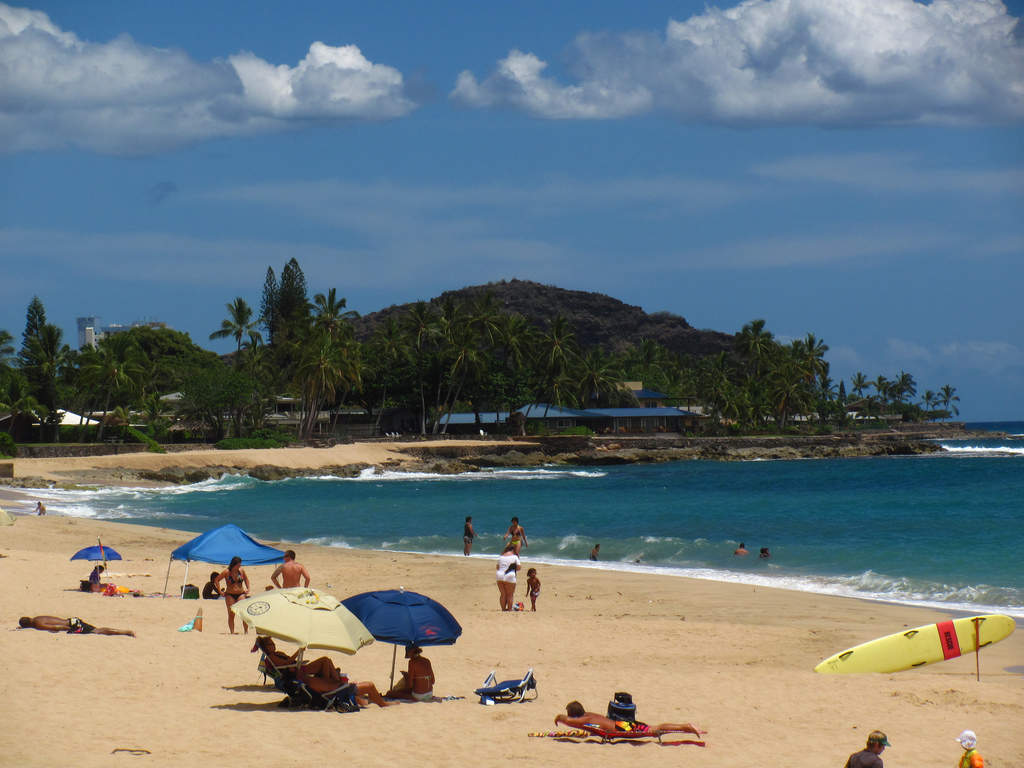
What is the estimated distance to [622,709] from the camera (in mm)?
8719

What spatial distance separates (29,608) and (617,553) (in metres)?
14.1

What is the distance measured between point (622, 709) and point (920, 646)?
4.55 m

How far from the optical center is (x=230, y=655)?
37.7 feet

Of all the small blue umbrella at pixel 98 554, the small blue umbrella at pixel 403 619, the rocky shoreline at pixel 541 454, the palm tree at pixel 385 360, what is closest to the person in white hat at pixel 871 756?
the small blue umbrella at pixel 403 619

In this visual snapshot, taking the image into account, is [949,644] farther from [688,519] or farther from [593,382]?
[593,382]

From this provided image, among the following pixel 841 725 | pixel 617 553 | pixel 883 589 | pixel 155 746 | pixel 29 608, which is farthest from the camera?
pixel 617 553

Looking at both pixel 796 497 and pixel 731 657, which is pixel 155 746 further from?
pixel 796 497

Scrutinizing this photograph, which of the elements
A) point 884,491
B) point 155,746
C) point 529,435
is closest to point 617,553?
point 155,746

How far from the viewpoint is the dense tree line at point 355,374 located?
213ft

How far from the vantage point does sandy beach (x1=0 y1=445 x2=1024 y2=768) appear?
789 cm

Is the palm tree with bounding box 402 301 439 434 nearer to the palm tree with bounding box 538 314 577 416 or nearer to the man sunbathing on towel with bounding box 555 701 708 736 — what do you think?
the palm tree with bounding box 538 314 577 416

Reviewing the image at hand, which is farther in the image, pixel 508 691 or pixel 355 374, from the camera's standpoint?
pixel 355 374

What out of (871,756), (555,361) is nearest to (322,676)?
(871,756)

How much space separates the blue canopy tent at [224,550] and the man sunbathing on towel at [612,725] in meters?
6.60
